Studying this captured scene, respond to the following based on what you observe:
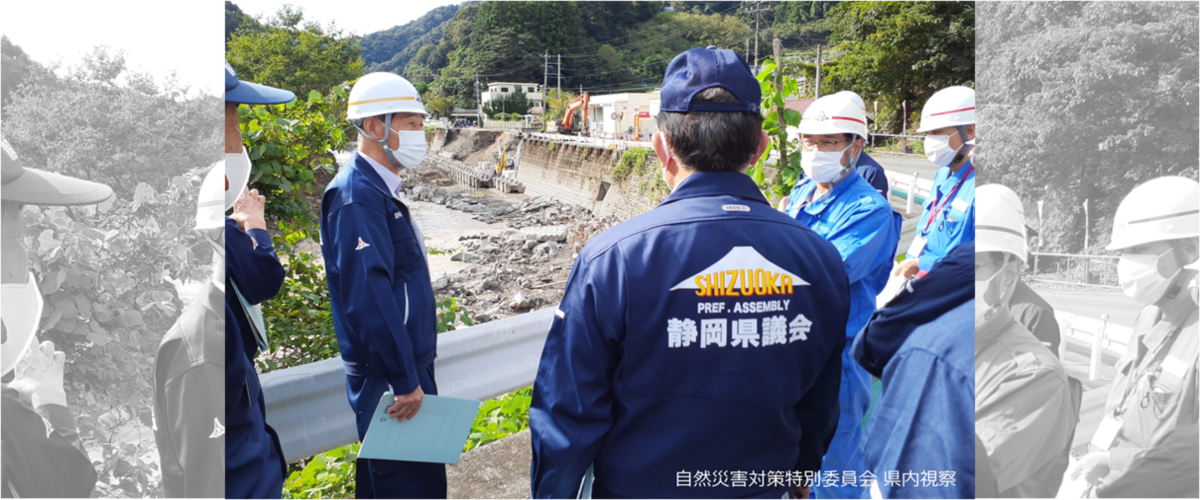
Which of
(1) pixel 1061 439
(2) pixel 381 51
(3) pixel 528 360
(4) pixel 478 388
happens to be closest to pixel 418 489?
(4) pixel 478 388

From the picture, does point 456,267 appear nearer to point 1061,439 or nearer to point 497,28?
point 497,28

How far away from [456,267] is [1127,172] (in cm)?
1836

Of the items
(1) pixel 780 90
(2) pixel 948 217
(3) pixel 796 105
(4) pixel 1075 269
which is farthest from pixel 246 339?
(3) pixel 796 105

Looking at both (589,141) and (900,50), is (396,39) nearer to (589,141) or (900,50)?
(900,50)

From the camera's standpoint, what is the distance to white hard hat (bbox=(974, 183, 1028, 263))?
1658 mm

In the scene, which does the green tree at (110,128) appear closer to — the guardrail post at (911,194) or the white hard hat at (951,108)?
the white hard hat at (951,108)

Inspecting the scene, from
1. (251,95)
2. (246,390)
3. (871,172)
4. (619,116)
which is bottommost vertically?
(246,390)

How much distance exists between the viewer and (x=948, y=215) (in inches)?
100

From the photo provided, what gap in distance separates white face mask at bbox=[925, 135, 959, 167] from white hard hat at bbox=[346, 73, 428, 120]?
200 centimetres

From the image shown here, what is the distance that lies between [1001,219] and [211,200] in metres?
1.80

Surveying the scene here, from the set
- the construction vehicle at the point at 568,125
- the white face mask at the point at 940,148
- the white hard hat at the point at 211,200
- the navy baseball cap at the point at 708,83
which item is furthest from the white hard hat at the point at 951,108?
the construction vehicle at the point at 568,125

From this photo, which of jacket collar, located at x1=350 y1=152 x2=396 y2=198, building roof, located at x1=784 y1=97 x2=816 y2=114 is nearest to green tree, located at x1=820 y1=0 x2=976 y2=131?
building roof, located at x1=784 y1=97 x2=816 y2=114

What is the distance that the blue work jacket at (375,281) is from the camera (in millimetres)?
1850

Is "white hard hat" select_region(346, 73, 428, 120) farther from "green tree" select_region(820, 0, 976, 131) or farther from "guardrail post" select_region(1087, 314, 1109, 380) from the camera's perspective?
"green tree" select_region(820, 0, 976, 131)
